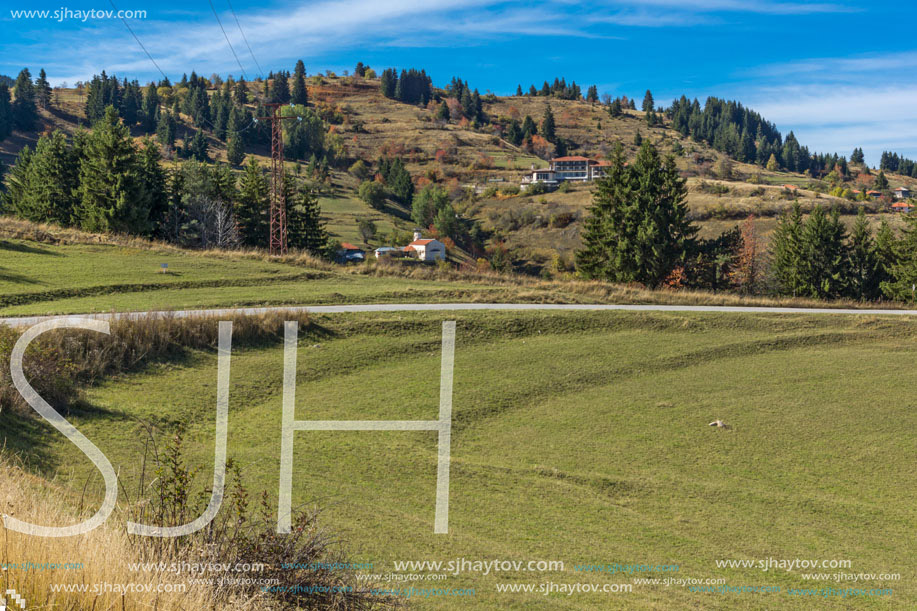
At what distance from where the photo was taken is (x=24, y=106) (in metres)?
146

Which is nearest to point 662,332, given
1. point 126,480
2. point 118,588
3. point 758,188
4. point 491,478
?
point 491,478

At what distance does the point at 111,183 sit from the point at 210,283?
71.8 ft

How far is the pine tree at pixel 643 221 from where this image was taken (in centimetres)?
4788

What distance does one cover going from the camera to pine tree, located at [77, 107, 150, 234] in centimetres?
4438

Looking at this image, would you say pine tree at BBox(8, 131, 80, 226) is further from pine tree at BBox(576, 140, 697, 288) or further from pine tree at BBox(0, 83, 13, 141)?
pine tree at BBox(0, 83, 13, 141)

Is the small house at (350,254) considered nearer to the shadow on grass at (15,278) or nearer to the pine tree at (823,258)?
the pine tree at (823,258)

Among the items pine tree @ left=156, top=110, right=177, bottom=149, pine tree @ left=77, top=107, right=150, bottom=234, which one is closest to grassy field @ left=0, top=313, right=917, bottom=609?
pine tree @ left=77, top=107, right=150, bottom=234

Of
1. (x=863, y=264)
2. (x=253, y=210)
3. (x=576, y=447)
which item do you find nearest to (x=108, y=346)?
(x=576, y=447)

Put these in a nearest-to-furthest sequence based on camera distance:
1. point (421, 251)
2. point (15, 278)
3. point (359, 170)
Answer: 1. point (15, 278)
2. point (421, 251)
3. point (359, 170)

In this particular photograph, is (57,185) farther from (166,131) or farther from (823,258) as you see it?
(166,131)

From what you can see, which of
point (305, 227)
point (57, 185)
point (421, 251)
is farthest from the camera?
point (421, 251)

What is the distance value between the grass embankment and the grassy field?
5359 mm

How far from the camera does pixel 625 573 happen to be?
7969 millimetres

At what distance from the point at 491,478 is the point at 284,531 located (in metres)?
5.71
